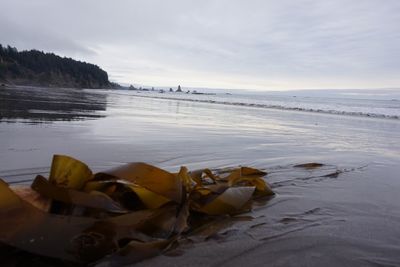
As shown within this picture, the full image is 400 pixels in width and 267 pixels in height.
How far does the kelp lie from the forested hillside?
51504 millimetres

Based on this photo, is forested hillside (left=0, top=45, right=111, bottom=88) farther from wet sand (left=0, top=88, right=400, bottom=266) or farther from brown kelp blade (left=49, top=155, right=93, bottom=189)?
brown kelp blade (left=49, top=155, right=93, bottom=189)

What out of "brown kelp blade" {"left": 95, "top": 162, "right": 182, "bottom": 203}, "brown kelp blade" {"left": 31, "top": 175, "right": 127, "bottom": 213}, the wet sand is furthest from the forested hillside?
"brown kelp blade" {"left": 31, "top": 175, "right": 127, "bottom": 213}

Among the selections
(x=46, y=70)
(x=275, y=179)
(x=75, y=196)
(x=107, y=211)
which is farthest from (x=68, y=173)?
(x=46, y=70)

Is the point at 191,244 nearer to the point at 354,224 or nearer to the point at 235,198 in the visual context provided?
the point at 235,198

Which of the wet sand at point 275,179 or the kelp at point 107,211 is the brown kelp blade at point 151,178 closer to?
the kelp at point 107,211

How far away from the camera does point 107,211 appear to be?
2.14 m

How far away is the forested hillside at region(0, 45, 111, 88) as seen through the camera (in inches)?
2227

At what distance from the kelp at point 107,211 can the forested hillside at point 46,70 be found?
2028 inches

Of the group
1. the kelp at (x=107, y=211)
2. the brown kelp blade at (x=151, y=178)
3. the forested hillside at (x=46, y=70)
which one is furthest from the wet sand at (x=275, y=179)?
the forested hillside at (x=46, y=70)

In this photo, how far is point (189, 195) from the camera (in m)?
2.65

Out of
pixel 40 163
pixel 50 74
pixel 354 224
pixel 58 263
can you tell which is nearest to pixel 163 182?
pixel 58 263

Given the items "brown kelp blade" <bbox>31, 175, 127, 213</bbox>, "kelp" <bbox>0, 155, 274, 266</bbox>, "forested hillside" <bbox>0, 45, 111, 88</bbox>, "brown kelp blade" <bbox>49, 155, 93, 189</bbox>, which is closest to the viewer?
"kelp" <bbox>0, 155, 274, 266</bbox>

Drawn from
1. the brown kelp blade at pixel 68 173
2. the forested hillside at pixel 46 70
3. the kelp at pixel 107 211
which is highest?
the forested hillside at pixel 46 70

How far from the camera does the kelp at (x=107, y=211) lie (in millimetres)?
1780
